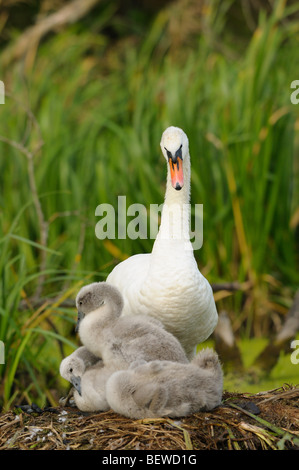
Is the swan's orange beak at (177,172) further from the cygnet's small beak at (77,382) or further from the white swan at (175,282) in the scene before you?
the cygnet's small beak at (77,382)

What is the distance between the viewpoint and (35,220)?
21.3 feet

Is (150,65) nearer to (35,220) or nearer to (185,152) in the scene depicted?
(35,220)

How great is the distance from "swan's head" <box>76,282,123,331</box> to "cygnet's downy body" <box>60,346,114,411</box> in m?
0.19

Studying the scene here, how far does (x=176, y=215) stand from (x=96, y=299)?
0.73 meters

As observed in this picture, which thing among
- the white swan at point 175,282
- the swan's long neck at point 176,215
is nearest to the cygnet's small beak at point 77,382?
the white swan at point 175,282

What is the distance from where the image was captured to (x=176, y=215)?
13.0 ft

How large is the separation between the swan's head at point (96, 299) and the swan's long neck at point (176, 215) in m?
0.49

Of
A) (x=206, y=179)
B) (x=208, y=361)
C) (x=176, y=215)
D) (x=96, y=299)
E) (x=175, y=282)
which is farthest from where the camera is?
(x=206, y=179)

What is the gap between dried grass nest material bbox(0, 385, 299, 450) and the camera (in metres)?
3.08

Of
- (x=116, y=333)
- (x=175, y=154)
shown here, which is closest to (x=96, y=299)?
(x=116, y=333)

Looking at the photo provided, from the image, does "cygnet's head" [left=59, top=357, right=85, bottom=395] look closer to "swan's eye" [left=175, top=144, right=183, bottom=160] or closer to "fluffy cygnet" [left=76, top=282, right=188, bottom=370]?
"fluffy cygnet" [left=76, top=282, right=188, bottom=370]

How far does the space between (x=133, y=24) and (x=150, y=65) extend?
2508mm

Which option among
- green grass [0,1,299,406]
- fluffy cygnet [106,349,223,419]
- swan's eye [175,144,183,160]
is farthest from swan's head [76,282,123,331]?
green grass [0,1,299,406]

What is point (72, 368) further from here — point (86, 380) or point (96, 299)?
point (96, 299)
